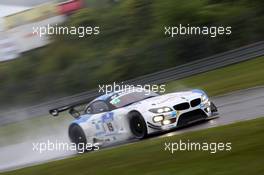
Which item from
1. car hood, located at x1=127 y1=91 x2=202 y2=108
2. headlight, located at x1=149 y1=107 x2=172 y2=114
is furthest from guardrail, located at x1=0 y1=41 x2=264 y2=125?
headlight, located at x1=149 y1=107 x2=172 y2=114

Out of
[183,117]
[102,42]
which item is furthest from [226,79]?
[102,42]

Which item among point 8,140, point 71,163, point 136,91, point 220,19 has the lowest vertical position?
point 8,140

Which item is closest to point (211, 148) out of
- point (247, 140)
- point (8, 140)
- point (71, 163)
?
point (247, 140)

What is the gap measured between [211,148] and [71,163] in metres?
2.50

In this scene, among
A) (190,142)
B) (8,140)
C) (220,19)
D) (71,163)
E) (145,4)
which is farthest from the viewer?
(145,4)

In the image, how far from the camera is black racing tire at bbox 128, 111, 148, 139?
9836 millimetres

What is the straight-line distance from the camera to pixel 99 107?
36.1 feet

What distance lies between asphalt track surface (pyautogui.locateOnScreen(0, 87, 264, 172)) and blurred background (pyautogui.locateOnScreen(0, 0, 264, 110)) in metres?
6.22

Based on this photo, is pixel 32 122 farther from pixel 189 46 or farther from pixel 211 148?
pixel 211 148

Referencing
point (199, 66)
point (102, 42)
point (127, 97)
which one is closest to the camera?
point (127, 97)

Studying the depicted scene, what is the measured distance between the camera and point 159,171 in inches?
256

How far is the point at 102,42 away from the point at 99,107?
1484 centimetres

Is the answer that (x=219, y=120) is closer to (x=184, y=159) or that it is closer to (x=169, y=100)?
(x=169, y=100)

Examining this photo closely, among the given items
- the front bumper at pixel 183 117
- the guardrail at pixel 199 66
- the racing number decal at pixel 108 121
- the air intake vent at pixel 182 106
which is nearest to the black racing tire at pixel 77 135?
the racing number decal at pixel 108 121
